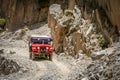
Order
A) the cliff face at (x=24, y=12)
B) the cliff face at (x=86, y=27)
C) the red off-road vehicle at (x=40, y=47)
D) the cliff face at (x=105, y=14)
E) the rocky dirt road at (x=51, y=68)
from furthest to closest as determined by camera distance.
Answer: the cliff face at (x=24, y=12), the red off-road vehicle at (x=40, y=47), the cliff face at (x=86, y=27), the cliff face at (x=105, y=14), the rocky dirt road at (x=51, y=68)

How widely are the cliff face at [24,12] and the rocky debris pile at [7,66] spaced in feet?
74.9

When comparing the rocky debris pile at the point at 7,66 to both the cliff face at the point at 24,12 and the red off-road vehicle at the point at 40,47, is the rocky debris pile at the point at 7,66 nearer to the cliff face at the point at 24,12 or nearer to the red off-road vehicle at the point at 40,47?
the red off-road vehicle at the point at 40,47

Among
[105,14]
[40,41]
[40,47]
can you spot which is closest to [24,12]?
[40,41]

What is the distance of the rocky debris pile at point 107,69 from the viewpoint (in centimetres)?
1580

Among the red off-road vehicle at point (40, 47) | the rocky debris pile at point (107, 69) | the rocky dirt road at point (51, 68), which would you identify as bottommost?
the rocky dirt road at point (51, 68)

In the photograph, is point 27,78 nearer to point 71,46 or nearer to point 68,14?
point 71,46

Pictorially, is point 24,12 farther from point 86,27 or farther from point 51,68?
point 51,68

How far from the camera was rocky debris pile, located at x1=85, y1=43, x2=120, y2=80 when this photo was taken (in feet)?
51.8

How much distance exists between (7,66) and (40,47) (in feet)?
12.3

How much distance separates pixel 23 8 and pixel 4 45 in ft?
42.9

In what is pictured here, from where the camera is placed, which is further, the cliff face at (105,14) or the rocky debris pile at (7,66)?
the rocky debris pile at (7,66)

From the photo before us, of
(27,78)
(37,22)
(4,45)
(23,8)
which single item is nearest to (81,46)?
(27,78)

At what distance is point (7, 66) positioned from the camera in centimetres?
3153

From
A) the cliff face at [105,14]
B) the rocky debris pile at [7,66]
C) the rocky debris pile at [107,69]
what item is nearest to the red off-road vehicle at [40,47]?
the rocky debris pile at [7,66]
